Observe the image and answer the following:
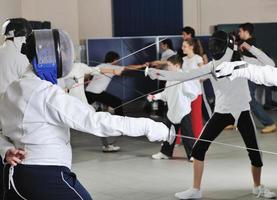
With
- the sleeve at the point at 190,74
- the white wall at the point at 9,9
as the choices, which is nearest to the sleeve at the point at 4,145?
the sleeve at the point at 190,74

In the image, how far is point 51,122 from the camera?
2.15 meters

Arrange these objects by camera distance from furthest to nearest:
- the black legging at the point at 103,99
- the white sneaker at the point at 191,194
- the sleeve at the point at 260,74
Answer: the black legging at the point at 103,99, the white sneaker at the point at 191,194, the sleeve at the point at 260,74

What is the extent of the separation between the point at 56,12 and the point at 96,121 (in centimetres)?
752

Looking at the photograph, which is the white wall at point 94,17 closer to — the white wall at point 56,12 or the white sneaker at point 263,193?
the white wall at point 56,12

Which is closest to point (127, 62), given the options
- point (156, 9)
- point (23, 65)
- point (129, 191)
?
point (156, 9)

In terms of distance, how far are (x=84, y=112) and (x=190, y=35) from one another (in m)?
4.88

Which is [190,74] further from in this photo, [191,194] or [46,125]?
[46,125]

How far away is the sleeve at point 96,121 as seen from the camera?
207 cm

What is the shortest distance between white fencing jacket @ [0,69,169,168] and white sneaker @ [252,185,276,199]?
6.67 ft

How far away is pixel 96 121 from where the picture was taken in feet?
6.76

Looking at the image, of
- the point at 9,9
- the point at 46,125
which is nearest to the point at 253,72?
the point at 46,125

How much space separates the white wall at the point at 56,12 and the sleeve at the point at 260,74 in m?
6.67

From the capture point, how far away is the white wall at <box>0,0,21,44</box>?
751 centimetres

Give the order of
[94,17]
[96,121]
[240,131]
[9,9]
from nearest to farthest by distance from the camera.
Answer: [96,121], [240,131], [9,9], [94,17]
